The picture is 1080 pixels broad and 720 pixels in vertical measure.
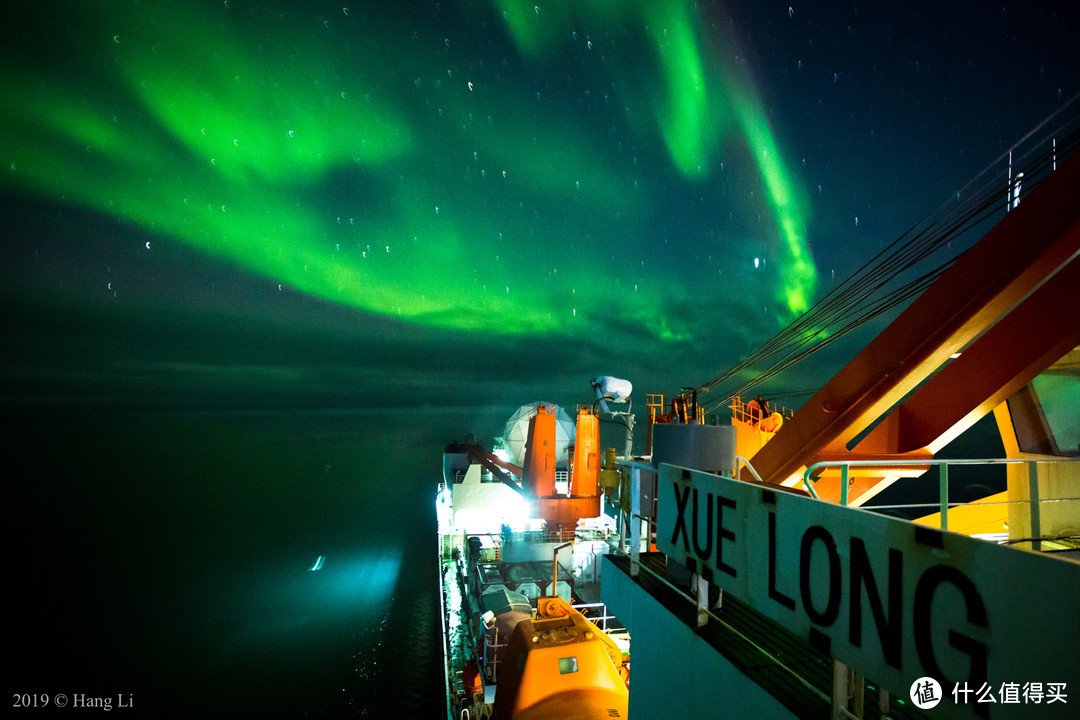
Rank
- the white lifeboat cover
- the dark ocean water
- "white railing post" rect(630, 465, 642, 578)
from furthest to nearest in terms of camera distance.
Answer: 1. the white lifeboat cover
2. the dark ocean water
3. "white railing post" rect(630, 465, 642, 578)

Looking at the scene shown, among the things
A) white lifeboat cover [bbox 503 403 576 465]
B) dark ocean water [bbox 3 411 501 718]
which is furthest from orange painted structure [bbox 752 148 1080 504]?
white lifeboat cover [bbox 503 403 576 465]

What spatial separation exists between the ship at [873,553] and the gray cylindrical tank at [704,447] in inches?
1.1

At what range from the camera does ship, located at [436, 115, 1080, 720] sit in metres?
2.85

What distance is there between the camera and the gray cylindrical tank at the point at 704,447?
21.4ft

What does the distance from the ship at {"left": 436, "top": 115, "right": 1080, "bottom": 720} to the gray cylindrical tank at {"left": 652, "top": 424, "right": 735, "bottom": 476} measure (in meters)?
0.03

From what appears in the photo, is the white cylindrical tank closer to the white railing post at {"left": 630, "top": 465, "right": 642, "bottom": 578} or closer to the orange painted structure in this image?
the orange painted structure

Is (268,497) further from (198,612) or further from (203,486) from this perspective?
(198,612)

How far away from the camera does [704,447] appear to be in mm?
6531

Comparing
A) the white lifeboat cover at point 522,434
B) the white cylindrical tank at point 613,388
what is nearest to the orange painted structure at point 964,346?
the white cylindrical tank at point 613,388

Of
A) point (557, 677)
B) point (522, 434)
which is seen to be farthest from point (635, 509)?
point (522, 434)

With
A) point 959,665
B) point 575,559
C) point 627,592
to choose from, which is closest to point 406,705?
point 575,559

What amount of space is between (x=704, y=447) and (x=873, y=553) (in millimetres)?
3055

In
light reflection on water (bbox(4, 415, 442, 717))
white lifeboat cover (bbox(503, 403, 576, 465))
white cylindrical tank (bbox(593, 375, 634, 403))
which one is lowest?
light reflection on water (bbox(4, 415, 442, 717))

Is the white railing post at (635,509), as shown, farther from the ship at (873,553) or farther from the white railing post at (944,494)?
the white railing post at (944,494)
